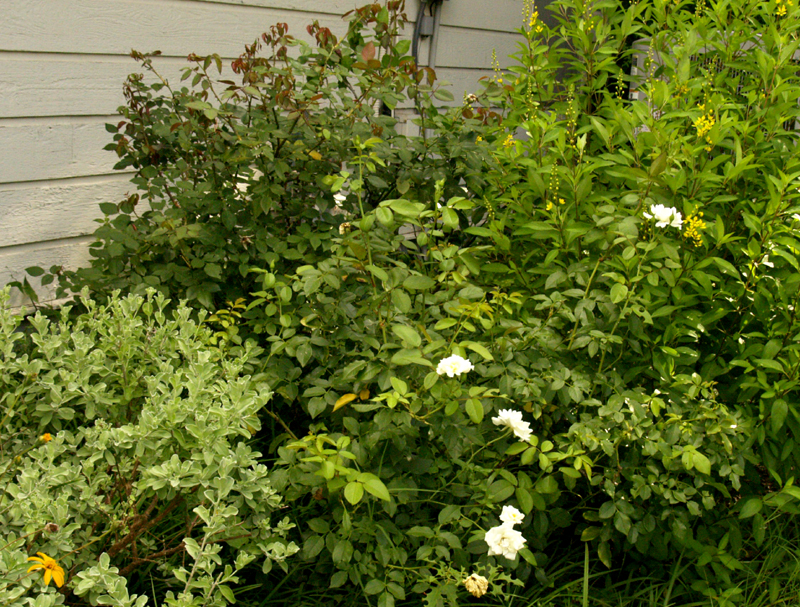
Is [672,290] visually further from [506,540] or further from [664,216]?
[506,540]

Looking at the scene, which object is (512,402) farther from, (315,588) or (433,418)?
(315,588)

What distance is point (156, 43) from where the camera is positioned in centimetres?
295

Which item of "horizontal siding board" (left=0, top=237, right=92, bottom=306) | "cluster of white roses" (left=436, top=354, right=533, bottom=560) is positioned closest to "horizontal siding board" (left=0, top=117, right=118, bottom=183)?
"horizontal siding board" (left=0, top=237, right=92, bottom=306)

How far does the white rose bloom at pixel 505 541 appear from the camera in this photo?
172cm

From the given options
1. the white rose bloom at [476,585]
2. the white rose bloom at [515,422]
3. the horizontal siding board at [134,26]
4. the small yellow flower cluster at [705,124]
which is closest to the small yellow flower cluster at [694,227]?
the small yellow flower cluster at [705,124]

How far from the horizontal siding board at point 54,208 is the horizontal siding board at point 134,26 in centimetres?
50

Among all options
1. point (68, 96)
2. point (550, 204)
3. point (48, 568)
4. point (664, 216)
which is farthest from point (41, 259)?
point (664, 216)

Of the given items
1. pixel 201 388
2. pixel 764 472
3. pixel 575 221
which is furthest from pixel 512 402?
pixel 764 472

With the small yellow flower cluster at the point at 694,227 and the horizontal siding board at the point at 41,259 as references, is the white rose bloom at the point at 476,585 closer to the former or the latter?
the small yellow flower cluster at the point at 694,227

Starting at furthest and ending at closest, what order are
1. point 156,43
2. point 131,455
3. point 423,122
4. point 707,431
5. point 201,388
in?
point 156,43, point 423,122, point 707,431, point 131,455, point 201,388

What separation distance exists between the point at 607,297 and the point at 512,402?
404 millimetres

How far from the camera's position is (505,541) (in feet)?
5.67

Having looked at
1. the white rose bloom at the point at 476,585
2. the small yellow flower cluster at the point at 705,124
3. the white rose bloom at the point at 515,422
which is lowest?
the white rose bloom at the point at 476,585

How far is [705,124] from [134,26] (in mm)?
2151
